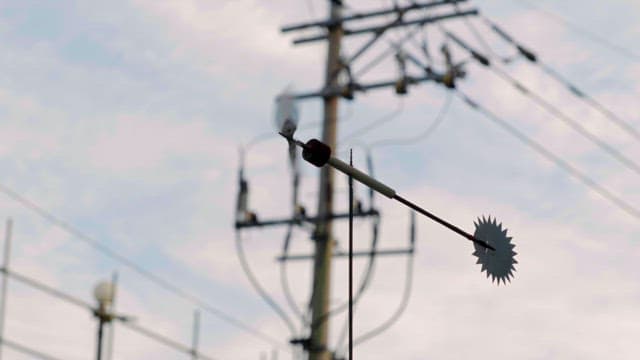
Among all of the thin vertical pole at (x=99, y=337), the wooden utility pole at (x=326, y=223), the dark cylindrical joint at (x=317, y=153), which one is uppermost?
the wooden utility pole at (x=326, y=223)

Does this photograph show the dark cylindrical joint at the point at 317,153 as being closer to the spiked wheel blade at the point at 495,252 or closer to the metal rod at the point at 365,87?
the spiked wheel blade at the point at 495,252

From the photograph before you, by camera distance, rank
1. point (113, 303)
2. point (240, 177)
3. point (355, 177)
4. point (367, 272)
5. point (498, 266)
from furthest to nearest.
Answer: point (240, 177) → point (367, 272) → point (113, 303) → point (498, 266) → point (355, 177)

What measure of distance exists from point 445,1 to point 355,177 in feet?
73.7

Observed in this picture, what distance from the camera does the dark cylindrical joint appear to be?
47.0ft

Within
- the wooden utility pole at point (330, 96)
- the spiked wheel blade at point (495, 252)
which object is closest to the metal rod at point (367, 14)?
the wooden utility pole at point (330, 96)

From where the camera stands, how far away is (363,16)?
37469 mm

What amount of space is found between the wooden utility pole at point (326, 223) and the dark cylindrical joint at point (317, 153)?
2009 cm

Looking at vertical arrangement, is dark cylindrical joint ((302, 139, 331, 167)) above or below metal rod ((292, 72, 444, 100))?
below

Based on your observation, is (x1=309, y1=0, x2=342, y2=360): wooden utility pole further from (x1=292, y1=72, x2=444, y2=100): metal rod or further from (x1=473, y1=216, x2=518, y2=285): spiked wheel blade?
(x1=473, y1=216, x2=518, y2=285): spiked wheel blade

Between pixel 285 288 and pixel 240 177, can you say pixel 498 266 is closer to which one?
pixel 285 288

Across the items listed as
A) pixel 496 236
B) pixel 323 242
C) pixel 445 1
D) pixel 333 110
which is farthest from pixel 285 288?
pixel 496 236

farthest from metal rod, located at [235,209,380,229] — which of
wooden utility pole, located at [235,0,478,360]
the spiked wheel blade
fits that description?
the spiked wheel blade

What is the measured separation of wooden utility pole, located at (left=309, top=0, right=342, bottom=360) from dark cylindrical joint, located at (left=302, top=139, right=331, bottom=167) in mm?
20094

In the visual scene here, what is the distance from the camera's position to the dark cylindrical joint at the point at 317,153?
14.3 meters
